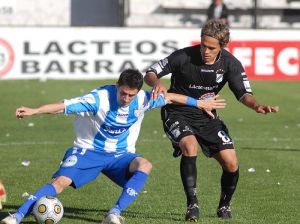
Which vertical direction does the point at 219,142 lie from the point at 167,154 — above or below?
above

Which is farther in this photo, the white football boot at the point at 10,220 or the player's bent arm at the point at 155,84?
the player's bent arm at the point at 155,84

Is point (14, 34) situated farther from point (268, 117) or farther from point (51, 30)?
Result: point (268, 117)

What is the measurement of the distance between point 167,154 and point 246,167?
1.63 metres

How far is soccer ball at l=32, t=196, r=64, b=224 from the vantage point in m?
8.31

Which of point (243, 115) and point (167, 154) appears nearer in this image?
point (167, 154)

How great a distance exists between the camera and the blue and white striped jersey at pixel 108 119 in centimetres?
866

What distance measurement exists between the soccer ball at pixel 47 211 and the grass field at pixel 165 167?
0.53 metres

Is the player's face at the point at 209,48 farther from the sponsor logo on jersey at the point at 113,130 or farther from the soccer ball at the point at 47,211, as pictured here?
the soccer ball at the point at 47,211

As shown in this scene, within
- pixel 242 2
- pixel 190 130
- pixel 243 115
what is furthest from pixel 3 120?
pixel 242 2

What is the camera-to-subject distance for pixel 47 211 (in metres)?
8.32

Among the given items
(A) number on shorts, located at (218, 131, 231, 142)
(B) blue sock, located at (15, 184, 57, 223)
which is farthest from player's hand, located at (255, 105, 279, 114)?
(B) blue sock, located at (15, 184, 57, 223)

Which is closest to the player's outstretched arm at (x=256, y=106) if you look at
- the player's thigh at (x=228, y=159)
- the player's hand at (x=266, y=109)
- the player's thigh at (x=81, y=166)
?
the player's hand at (x=266, y=109)

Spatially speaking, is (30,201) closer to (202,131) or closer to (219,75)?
(202,131)

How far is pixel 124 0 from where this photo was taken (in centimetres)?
3175
